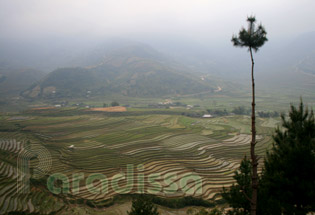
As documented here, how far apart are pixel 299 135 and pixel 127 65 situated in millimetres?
157810

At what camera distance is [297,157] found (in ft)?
25.0

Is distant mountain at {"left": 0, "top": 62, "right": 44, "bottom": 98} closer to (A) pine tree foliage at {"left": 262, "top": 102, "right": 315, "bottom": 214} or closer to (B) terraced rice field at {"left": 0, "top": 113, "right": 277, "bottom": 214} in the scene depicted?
(B) terraced rice field at {"left": 0, "top": 113, "right": 277, "bottom": 214}

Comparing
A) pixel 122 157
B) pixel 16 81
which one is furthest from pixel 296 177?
pixel 16 81

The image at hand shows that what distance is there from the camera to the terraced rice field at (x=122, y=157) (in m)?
20.5

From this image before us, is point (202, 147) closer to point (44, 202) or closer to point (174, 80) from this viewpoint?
point (44, 202)

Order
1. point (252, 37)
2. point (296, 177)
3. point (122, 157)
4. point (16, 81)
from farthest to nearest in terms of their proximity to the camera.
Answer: point (16, 81) → point (122, 157) → point (296, 177) → point (252, 37)

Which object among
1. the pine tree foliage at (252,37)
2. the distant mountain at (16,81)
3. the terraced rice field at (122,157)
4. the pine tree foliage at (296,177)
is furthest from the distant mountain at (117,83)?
the pine tree foliage at (252,37)

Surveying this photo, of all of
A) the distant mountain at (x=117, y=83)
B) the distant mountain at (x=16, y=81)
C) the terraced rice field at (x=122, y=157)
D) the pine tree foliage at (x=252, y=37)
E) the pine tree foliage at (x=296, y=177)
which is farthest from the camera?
the distant mountain at (x=16, y=81)

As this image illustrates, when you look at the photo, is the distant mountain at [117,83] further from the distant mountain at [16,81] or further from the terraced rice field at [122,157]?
the terraced rice field at [122,157]

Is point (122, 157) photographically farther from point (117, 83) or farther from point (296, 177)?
point (117, 83)

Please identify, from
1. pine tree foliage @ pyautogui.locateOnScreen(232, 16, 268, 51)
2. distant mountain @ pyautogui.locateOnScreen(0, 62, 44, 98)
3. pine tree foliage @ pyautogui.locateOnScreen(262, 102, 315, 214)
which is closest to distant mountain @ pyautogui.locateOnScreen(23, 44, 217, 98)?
distant mountain @ pyautogui.locateOnScreen(0, 62, 44, 98)

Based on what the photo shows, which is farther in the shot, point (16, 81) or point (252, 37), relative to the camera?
point (16, 81)

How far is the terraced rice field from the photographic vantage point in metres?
20.5

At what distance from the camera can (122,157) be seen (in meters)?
29.9
